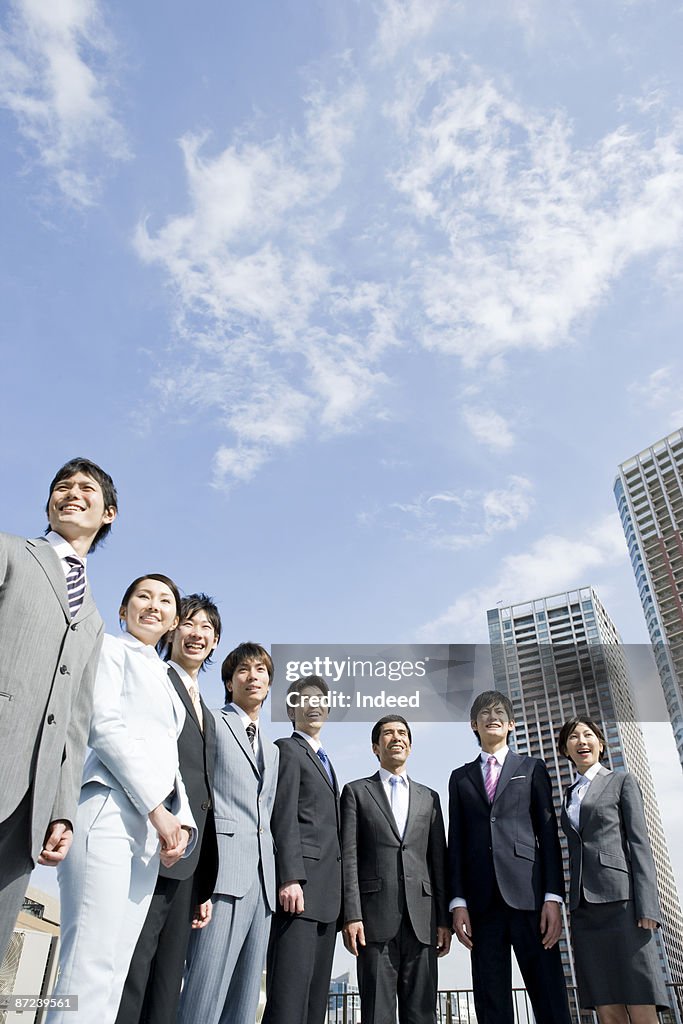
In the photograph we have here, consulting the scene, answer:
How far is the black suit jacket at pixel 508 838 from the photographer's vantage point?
396cm

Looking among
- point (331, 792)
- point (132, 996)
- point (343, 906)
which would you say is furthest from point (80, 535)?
point (343, 906)

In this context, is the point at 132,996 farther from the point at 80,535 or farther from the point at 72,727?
the point at 80,535

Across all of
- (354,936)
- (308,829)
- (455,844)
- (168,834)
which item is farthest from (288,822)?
(168,834)

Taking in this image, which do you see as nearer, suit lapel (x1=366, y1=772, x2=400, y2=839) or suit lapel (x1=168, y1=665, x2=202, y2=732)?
suit lapel (x1=168, y1=665, x2=202, y2=732)

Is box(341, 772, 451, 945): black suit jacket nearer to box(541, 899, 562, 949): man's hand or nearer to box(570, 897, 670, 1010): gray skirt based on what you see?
box(541, 899, 562, 949): man's hand

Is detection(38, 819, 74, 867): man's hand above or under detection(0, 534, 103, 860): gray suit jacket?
under

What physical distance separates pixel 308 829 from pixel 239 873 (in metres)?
0.73

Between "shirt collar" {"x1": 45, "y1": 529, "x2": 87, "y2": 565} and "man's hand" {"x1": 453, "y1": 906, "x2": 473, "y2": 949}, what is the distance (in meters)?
2.97

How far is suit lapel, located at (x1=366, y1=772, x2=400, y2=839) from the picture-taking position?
4.11m

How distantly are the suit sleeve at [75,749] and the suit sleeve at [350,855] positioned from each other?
7.18 feet

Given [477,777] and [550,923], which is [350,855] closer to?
[477,777]

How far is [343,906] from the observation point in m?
3.81

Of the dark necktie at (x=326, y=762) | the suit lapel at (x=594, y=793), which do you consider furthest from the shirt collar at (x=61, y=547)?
the suit lapel at (x=594, y=793)

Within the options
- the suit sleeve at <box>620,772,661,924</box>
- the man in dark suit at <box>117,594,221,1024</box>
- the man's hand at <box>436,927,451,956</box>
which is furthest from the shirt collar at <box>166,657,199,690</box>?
the suit sleeve at <box>620,772,661,924</box>
